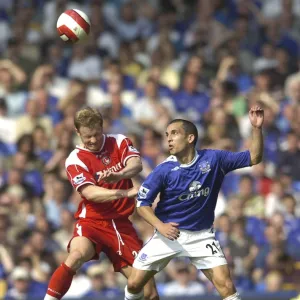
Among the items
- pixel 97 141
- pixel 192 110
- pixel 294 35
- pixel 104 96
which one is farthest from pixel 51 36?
pixel 97 141

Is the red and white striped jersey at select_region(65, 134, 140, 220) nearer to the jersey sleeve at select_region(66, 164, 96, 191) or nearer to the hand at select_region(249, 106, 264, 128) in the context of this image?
the jersey sleeve at select_region(66, 164, 96, 191)

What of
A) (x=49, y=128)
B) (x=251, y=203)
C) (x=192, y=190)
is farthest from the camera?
(x=49, y=128)

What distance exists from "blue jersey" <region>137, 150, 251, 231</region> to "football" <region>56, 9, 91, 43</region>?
197 centimetres

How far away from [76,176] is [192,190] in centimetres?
114

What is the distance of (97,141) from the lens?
9586 mm

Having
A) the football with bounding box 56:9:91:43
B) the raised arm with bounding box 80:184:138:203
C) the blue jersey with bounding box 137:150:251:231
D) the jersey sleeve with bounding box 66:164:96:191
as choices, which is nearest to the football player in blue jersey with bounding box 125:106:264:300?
the blue jersey with bounding box 137:150:251:231

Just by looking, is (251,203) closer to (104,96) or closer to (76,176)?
(104,96)

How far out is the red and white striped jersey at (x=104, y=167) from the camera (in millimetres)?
9648

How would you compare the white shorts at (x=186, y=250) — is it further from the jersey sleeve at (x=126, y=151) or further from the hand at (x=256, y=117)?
the hand at (x=256, y=117)

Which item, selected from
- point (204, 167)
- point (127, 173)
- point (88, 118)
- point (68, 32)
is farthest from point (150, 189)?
point (68, 32)

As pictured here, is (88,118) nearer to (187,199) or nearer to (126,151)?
(126,151)

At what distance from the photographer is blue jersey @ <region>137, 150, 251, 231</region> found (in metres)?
9.27

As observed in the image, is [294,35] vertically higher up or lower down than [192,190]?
higher up

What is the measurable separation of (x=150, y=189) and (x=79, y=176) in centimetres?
76
